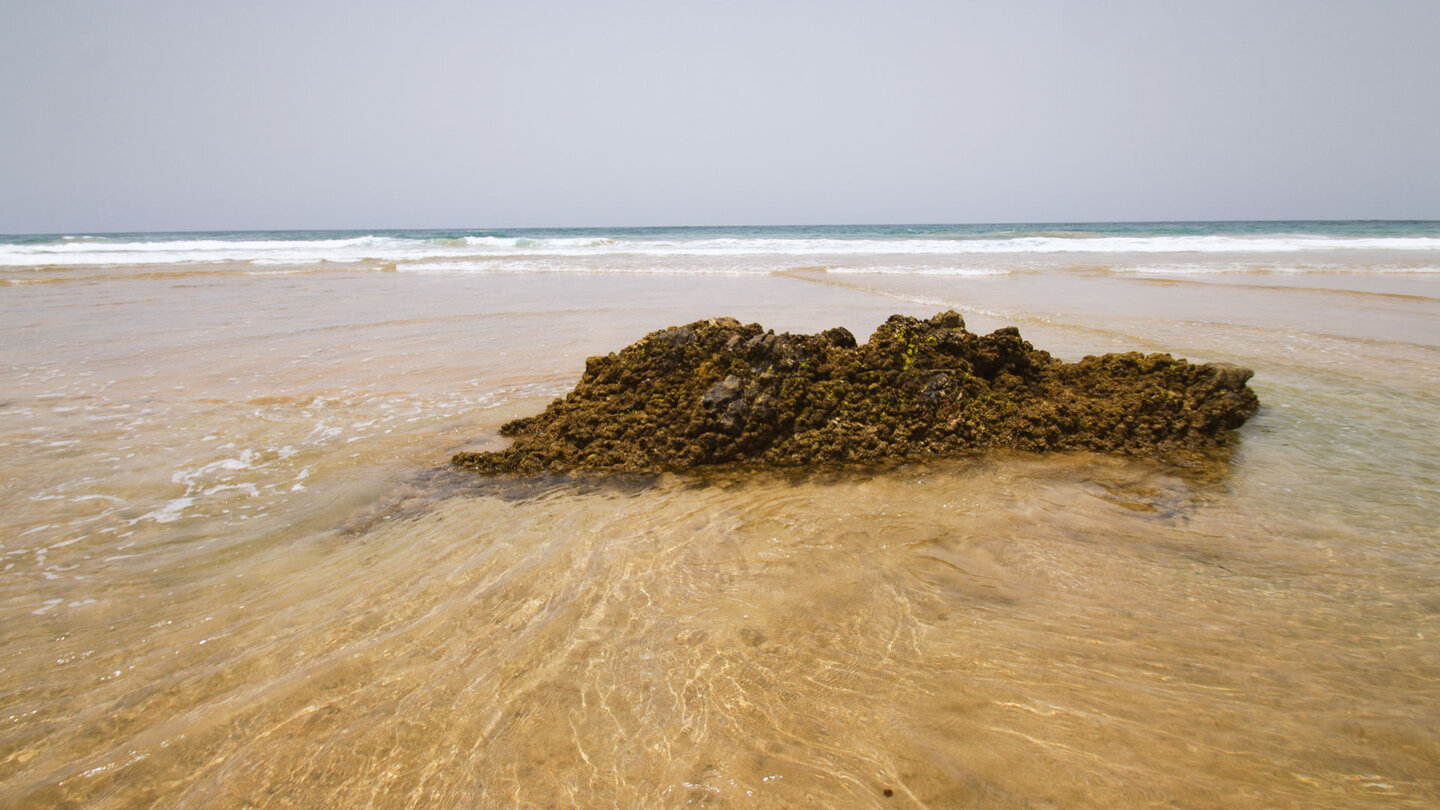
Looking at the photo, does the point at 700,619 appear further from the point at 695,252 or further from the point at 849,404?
the point at 695,252

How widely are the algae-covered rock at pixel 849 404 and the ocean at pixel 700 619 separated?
28 centimetres

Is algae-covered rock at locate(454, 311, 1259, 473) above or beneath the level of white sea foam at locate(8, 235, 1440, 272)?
beneath

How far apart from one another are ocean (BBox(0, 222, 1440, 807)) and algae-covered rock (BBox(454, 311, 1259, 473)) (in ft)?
0.93

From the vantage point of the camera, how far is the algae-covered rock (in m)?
4.48

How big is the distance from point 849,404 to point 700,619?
239 cm

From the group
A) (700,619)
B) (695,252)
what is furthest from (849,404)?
(695,252)

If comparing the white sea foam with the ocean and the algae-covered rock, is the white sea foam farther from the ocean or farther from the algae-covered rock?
the ocean

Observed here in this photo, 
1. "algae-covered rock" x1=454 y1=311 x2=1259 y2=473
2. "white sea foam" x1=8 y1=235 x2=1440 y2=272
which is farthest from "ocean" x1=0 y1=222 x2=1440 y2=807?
"white sea foam" x1=8 y1=235 x2=1440 y2=272

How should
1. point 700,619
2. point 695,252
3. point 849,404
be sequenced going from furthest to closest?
point 695,252 < point 849,404 < point 700,619

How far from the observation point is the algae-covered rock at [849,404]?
4477 mm

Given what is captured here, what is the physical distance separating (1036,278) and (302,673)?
16.7 metres

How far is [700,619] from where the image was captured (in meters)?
2.63

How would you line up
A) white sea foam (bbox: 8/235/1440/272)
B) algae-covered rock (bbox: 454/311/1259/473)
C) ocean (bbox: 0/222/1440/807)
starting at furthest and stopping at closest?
white sea foam (bbox: 8/235/1440/272)
algae-covered rock (bbox: 454/311/1259/473)
ocean (bbox: 0/222/1440/807)

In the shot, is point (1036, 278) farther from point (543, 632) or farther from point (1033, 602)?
point (543, 632)
